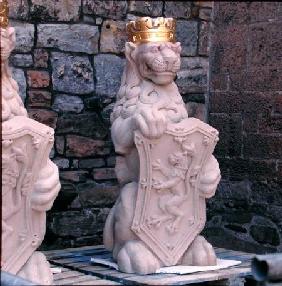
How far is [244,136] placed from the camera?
22.0 ft

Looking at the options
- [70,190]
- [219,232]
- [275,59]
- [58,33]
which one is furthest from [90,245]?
[275,59]

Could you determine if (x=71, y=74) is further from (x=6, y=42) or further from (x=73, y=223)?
(x=6, y=42)

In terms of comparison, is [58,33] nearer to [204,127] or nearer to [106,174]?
[106,174]

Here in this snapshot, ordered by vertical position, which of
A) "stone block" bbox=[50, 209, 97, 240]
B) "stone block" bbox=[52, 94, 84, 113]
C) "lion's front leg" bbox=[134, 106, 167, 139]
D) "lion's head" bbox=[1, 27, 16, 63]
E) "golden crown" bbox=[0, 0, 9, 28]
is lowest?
"stone block" bbox=[50, 209, 97, 240]

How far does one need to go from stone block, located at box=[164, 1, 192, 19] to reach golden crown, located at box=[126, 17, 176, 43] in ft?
5.51

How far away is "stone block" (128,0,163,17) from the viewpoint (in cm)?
664

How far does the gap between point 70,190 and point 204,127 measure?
5.08ft

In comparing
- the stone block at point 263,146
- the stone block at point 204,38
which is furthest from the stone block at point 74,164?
the stone block at point 204,38

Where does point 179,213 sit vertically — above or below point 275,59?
below

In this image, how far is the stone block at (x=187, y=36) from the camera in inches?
271

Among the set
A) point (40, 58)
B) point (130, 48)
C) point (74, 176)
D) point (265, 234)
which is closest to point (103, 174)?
point (74, 176)

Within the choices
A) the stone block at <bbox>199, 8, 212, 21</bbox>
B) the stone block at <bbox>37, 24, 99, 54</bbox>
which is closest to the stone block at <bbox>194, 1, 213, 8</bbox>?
the stone block at <bbox>199, 8, 212, 21</bbox>

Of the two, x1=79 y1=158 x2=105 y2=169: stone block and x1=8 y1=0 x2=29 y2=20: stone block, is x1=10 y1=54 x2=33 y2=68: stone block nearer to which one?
x1=8 y1=0 x2=29 y2=20: stone block

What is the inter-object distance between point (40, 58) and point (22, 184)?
1.82m
